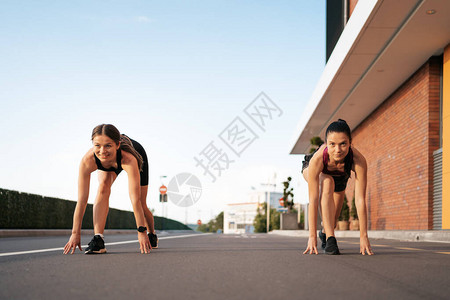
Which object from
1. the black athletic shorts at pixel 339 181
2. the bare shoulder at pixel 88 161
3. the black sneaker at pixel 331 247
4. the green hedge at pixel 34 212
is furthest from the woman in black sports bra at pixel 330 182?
the green hedge at pixel 34 212

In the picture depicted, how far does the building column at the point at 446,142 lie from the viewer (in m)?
15.2

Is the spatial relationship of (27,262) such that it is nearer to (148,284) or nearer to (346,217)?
(148,284)

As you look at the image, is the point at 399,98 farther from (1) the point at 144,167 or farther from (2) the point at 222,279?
(2) the point at 222,279

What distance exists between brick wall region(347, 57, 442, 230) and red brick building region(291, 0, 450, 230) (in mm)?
31

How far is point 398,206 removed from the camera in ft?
65.1

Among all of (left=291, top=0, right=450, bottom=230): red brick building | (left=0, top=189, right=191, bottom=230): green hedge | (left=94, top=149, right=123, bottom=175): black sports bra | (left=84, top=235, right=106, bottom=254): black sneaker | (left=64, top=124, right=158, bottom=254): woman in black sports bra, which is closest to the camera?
(left=64, top=124, right=158, bottom=254): woman in black sports bra

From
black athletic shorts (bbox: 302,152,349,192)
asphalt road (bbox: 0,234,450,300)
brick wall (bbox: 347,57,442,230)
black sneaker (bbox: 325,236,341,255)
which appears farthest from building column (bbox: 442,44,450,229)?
asphalt road (bbox: 0,234,450,300)

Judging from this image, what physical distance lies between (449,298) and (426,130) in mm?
15039

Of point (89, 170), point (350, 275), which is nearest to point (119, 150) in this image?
point (89, 170)

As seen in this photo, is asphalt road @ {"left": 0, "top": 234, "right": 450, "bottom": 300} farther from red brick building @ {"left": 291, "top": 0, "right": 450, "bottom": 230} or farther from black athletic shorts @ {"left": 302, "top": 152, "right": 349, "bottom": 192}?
red brick building @ {"left": 291, "top": 0, "right": 450, "bottom": 230}

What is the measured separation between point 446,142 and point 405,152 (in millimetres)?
3795

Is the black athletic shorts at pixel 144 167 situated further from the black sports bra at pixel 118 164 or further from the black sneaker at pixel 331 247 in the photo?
the black sneaker at pixel 331 247

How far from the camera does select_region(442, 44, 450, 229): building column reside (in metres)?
15.2

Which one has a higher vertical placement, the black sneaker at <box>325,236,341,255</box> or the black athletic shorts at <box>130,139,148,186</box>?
the black athletic shorts at <box>130,139,148,186</box>
